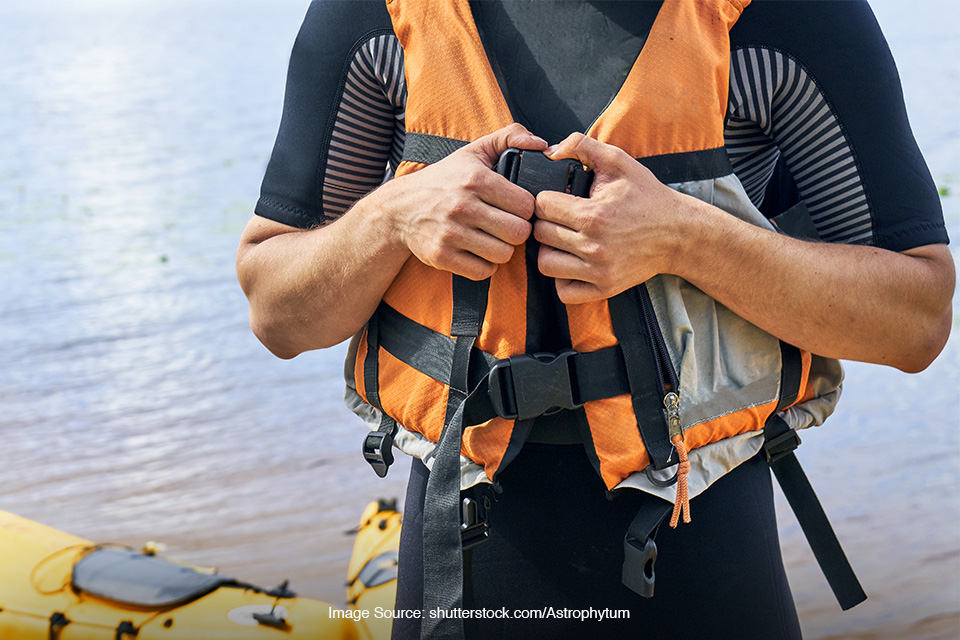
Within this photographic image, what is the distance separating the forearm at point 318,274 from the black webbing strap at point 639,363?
317 mm

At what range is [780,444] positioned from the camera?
137cm

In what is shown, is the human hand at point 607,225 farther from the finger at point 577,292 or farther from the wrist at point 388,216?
the wrist at point 388,216

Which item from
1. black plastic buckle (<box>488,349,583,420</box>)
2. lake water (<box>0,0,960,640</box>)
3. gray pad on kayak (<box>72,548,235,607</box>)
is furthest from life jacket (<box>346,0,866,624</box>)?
lake water (<box>0,0,960,640</box>)

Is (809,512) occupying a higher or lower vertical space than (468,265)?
lower

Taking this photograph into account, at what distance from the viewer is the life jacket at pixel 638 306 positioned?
124 centimetres

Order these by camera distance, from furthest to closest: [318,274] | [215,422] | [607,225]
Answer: [215,422], [318,274], [607,225]

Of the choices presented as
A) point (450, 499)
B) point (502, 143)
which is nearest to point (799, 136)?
point (502, 143)

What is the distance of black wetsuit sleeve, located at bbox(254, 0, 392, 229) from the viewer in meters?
1.36

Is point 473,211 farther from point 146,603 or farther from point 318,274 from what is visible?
point 146,603

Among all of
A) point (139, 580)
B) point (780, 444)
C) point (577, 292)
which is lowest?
point (139, 580)

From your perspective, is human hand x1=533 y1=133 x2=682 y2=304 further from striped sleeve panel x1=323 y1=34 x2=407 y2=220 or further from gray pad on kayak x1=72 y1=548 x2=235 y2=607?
gray pad on kayak x1=72 y1=548 x2=235 y2=607

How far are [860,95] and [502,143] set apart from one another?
0.49m

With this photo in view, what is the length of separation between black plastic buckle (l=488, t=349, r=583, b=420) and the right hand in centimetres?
13

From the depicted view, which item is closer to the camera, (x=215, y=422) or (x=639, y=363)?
(x=639, y=363)
